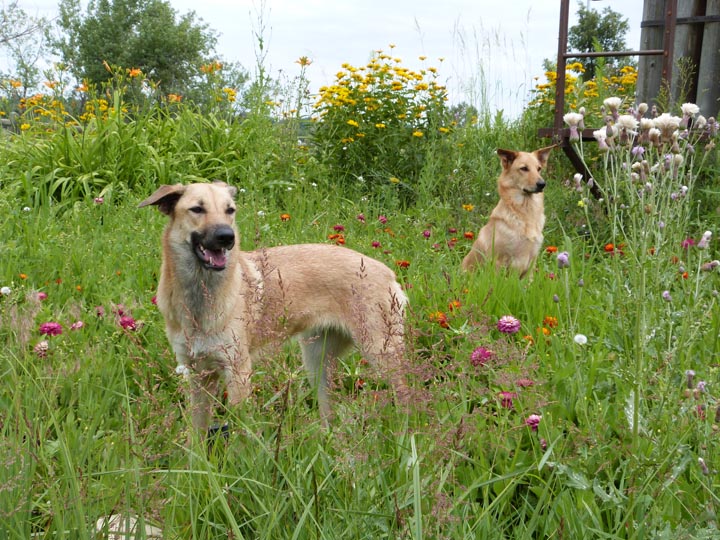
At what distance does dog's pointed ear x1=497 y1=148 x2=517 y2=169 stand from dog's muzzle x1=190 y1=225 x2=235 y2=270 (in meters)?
3.68

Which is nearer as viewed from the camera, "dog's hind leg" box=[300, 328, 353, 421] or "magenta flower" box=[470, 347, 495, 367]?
"magenta flower" box=[470, 347, 495, 367]

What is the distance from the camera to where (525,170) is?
6652mm

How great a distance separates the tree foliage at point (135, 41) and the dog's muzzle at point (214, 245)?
4156cm

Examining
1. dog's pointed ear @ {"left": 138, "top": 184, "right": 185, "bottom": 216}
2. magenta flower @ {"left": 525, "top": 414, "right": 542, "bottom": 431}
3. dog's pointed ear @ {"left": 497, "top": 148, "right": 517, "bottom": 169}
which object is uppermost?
dog's pointed ear @ {"left": 497, "top": 148, "right": 517, "bottom": 169}

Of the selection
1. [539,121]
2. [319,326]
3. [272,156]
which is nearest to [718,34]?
[539,121]

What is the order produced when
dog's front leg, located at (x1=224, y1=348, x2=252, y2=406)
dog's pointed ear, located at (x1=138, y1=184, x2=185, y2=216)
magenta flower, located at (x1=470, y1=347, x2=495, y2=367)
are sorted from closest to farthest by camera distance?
1. dog's front leg, located at (x1=224, y1=348, x2=252, y2=406)
2. magenta flower, located at (x1=470, y1=347, x2=495, y2=367)
3. dog's pointed ear, located at (x1=138, y1=184, x2=185, y2=216)

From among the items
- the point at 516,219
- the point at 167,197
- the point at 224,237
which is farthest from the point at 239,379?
the point at 516,219

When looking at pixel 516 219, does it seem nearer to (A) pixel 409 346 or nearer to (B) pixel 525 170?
(B) pixel 525 170

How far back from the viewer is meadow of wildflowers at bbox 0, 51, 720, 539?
73.0 inches

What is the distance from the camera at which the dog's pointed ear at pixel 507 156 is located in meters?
6.64

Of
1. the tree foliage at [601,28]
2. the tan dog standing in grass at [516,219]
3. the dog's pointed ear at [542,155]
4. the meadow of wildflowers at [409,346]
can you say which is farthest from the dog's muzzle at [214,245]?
the tree foliage at [601,28]

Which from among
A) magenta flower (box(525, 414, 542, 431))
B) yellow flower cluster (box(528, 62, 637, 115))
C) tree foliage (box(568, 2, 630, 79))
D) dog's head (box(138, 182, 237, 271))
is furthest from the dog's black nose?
tree foliage (box(568, 2, 630, 79))

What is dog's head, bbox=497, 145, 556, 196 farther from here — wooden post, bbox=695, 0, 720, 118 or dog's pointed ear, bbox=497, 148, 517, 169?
wooden post, bbox=695, 0, 720, 118

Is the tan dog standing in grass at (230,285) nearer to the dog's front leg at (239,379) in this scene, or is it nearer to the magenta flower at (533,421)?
the dog's front leg at (239,379)
